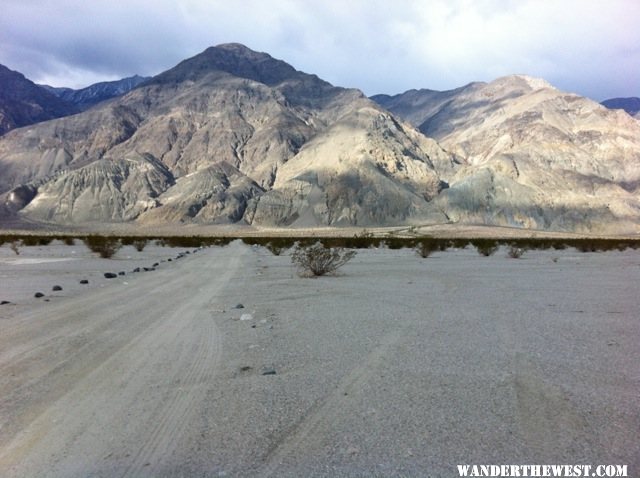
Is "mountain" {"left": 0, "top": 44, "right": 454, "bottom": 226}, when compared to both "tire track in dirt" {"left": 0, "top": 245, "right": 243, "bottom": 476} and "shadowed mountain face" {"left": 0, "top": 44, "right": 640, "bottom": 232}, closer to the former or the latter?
"shadowed mountain face" {"left": 0, "top": 44, "right": 640, "bottom": 232}

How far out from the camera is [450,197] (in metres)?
135

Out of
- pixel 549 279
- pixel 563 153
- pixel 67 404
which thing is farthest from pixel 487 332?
pixel 563 153

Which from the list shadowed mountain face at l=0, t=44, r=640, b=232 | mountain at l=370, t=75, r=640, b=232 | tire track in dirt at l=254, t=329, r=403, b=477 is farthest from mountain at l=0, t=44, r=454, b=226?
tire track in dirt at l=254, t=329, r=403, b=477

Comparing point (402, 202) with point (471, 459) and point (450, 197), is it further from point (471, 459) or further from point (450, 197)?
point (471, 459)

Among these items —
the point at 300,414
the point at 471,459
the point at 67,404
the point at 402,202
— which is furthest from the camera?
the point at 402,202

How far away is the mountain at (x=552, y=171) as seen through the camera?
122 m

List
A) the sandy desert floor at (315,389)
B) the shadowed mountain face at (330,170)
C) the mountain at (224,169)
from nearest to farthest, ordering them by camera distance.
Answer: the sandy desert floor at (315,389)
the shadowed mountain face at (330,170)
the mountain at (224,169)

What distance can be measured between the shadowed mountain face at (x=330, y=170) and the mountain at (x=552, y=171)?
413 millimetres

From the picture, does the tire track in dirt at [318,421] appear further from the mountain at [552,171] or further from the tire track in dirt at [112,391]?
the mountain at [552,171]

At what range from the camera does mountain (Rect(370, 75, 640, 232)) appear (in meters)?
122

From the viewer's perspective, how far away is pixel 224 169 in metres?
162

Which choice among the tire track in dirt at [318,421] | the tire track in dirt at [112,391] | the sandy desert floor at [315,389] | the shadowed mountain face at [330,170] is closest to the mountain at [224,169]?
the shadowed mountain face at [330,170]

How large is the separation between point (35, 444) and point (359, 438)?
2188 millimetres

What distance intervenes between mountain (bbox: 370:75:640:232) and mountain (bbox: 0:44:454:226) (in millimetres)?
11622
